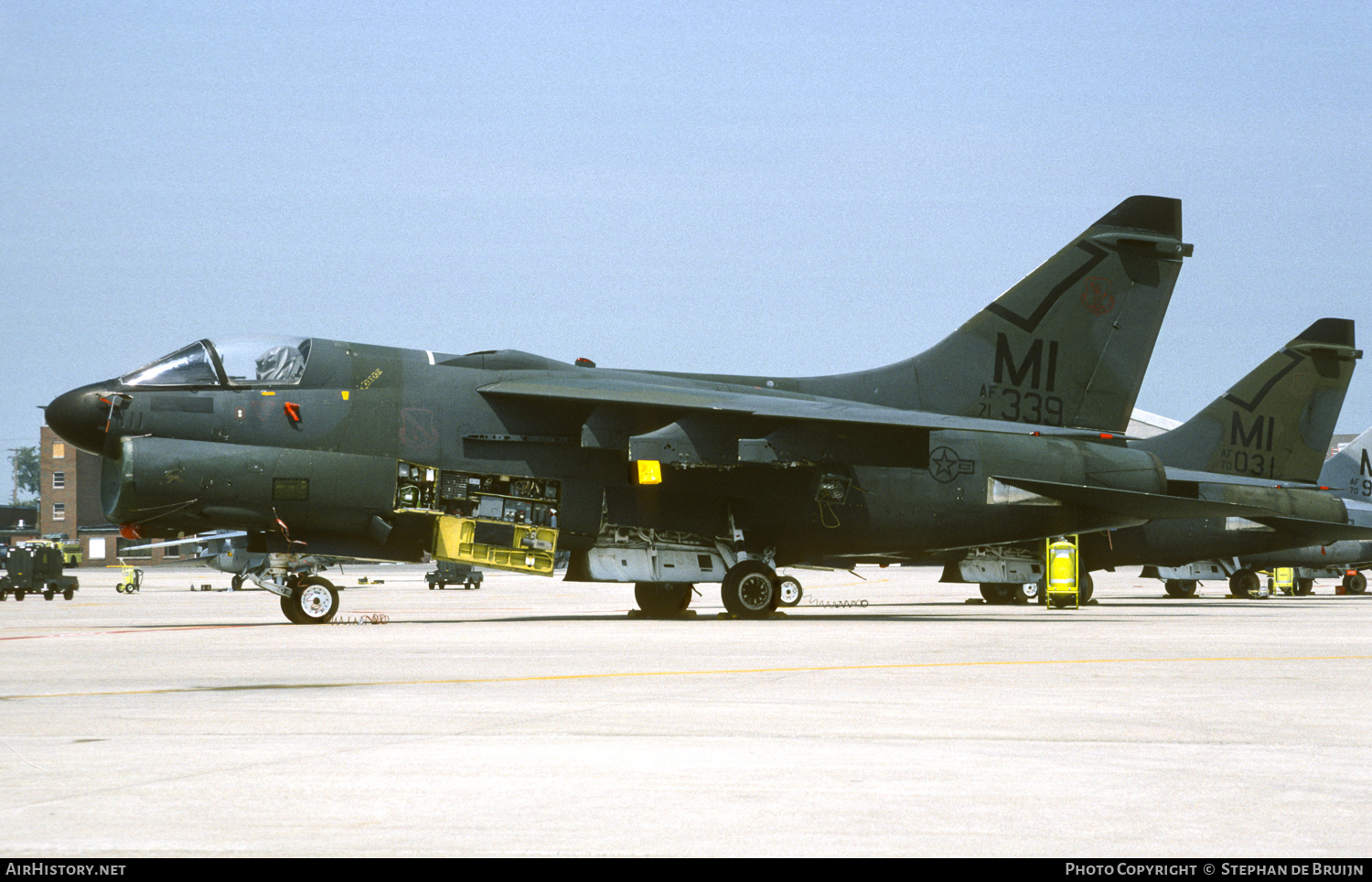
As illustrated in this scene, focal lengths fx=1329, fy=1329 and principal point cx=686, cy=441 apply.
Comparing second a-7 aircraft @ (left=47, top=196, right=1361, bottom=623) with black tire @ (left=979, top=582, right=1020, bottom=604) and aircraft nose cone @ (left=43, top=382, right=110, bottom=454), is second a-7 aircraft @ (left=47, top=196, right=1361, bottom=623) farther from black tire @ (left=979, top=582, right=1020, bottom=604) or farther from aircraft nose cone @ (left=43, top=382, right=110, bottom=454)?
black tire @ (left=979, top=582, right=1020, bottom=604)

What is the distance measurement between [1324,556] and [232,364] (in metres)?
36.2

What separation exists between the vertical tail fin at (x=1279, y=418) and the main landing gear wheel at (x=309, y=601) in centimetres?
2083

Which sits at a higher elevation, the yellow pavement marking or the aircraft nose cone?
the aircraft nose cone

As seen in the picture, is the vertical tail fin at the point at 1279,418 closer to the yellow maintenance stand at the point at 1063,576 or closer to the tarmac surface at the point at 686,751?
the yellow maintenance stand at the point at 1063,576

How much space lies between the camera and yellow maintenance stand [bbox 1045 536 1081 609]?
2938 centimetres

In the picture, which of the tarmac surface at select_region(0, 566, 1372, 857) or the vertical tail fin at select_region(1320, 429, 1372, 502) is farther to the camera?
the vertical tail fin at select_region(1320, 429, 1372, 502)

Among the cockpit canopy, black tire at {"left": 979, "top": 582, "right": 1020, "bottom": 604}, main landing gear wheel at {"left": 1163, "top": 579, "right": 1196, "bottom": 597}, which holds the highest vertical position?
the cockpit canopy

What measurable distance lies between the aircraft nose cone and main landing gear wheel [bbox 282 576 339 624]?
3543mm

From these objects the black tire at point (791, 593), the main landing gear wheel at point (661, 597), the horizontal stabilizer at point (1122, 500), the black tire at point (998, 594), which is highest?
the horizontal stabilizer at point (1122, 500)

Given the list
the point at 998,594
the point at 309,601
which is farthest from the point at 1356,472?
the point at 309,601

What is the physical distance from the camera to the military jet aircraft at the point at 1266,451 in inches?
1258

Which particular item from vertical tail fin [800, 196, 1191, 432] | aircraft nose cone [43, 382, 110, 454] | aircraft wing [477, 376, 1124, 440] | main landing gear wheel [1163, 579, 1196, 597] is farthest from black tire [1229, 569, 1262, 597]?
aircraft nose cone [43, 382, 110, 454]

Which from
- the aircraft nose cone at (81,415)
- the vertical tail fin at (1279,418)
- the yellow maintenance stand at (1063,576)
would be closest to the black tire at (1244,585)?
the vertical tail fin at (1279,418)
